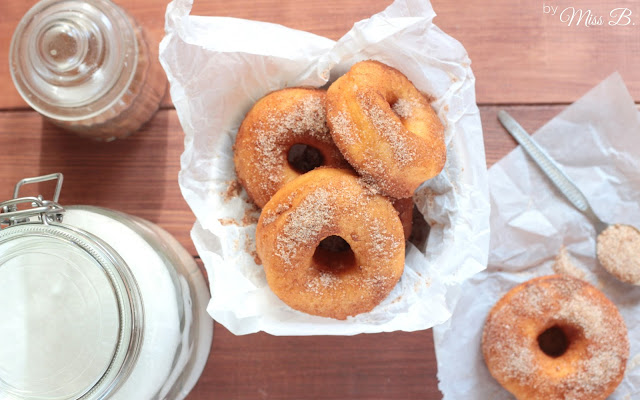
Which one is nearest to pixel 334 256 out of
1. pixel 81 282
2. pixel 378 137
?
pixel 378 137

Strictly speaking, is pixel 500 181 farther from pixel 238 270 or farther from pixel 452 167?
pixel 238 270

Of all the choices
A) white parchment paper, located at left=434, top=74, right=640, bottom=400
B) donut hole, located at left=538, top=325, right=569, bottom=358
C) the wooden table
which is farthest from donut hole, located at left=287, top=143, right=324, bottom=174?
donut hole, located at left=538, top=325, right=569, bottom=358

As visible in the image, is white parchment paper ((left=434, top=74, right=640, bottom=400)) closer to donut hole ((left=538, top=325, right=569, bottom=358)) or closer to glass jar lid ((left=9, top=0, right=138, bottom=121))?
donut hole ((left=538, top=325, right=569, bottom=358))

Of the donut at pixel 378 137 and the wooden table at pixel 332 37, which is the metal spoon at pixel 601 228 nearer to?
the wooden table at pixel 332 37

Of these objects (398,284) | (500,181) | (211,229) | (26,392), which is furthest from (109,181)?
(500,181)

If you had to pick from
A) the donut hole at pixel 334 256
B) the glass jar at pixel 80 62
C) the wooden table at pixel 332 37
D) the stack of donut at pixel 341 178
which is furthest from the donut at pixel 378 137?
the glass jar at pixel 80 62

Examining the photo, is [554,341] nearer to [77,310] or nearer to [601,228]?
[601,228]
